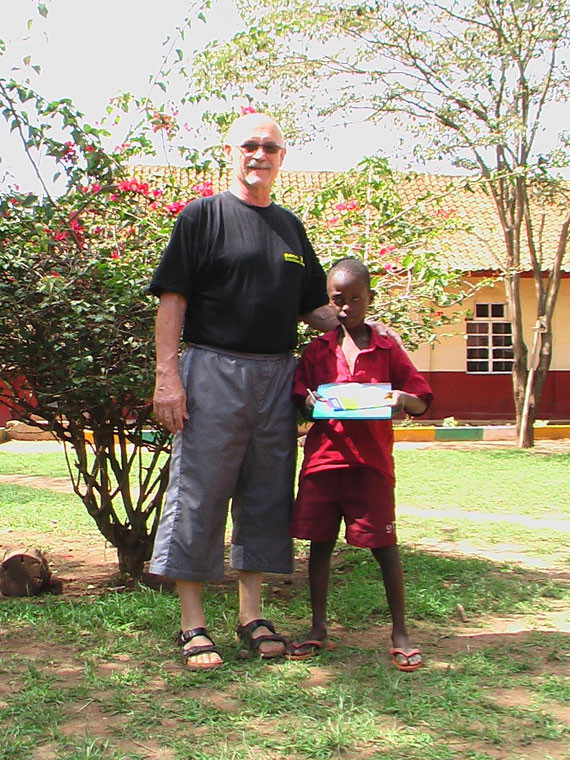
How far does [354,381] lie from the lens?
11.6ft

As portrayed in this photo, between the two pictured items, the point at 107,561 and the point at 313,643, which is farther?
the point at 107,561

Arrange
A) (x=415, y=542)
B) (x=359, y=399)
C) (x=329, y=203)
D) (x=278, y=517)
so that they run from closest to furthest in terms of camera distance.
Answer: (x=359, y=399) → (x=278, y=517) → (x=329, y=203) → (x=415, y=542)

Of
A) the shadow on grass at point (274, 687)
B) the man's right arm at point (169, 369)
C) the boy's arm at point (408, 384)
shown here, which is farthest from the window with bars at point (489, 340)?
the man's right arm at point (169, 369)

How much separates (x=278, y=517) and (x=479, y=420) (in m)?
14.7

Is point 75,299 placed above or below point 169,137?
below

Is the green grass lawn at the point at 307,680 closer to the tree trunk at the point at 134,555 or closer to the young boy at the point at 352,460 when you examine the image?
the young boy at the point at 352,460

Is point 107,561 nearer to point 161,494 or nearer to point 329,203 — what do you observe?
point 161,494

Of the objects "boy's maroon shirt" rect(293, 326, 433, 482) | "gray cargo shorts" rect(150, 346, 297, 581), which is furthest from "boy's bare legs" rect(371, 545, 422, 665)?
"gray cargo shorts" rect(150, 346, 297, 581)

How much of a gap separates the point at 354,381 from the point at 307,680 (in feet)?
3.54

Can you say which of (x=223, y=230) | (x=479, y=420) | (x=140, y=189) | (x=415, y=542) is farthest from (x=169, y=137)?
(x=479, y=420)

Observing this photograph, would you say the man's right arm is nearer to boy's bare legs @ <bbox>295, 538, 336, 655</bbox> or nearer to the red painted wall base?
boy's bare legs @ <bbox>295, 538, 336, 655</bbox>

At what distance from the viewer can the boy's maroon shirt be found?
350 centimetres

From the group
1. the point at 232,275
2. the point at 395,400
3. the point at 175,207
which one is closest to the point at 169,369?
the point at 232,275

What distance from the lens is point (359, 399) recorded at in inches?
134
